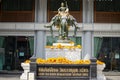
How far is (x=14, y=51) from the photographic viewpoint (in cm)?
3538

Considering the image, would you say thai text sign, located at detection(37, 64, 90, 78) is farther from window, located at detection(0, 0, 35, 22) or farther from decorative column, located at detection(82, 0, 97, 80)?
window, located at detection(0, 0, 35, 22)

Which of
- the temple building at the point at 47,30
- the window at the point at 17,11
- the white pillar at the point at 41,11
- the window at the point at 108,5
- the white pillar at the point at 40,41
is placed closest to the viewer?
the white pillar at the point at 40,41

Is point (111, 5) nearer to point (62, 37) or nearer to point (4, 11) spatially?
point (4, 11)

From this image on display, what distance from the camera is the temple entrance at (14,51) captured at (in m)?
35.3

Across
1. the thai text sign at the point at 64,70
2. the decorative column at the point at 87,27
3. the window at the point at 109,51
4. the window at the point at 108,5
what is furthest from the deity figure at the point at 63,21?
the window at the point at 108,5

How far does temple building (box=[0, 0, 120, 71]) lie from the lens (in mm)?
35031

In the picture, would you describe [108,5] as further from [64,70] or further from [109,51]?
[64,70]

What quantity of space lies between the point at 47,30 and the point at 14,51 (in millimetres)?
3656

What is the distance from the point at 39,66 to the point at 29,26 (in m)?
16.5

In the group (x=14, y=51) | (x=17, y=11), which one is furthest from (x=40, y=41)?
(x=17, y=11)

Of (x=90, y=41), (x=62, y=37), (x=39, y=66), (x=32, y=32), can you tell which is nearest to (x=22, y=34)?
(x=32, y=32)

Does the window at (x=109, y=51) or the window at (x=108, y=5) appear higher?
the window at (x=108, y=5)

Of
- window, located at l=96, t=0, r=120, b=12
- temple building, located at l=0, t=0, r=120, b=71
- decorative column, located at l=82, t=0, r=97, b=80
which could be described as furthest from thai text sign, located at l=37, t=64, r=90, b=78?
window, located at l=96, t=0, r=120, b=12

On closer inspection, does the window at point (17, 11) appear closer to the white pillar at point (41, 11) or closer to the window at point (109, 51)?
the white pillar at point (41, 11)
